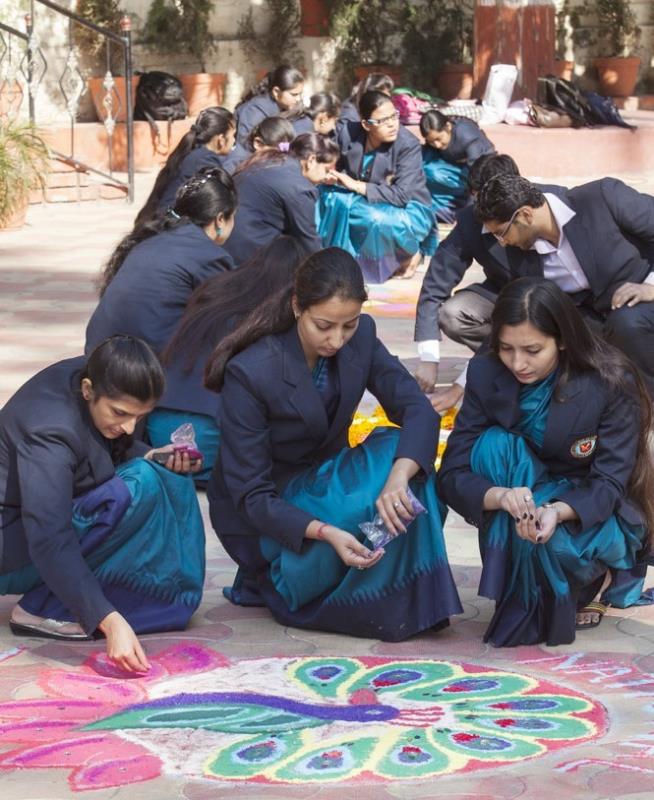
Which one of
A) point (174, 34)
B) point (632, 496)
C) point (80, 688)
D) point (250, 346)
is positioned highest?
point (174, 34)

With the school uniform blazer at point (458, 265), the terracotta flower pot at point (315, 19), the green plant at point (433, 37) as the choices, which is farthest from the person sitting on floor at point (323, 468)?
the terracotta flower pot at point (315, 19)

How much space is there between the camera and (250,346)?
4027mm

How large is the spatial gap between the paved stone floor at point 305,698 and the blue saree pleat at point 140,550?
0.09 metres

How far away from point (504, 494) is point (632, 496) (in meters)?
0.40

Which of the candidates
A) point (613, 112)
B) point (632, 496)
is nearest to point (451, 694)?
point (632, 496)

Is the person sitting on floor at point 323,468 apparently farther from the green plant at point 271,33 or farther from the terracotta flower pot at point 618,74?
the terracotta flower pot at point 618,74

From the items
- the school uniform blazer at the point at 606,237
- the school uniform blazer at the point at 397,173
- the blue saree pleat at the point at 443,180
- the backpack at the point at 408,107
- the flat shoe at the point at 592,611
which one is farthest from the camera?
the backpack at the point at 408,107

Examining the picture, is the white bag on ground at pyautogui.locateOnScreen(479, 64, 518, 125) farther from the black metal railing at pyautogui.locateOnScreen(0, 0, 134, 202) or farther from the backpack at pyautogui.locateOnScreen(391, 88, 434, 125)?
the black metal railing at pyautogui.locateOnScreen(0, 0, 134, 202)

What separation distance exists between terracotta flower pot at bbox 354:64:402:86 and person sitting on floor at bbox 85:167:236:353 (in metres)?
10.2

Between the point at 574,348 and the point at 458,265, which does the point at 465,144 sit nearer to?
the point at 458,265

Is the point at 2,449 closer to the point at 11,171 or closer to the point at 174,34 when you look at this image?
the point at 11,171

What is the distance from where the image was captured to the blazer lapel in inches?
156

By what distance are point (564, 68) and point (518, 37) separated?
240cm

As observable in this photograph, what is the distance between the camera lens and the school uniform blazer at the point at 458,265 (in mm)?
5648
